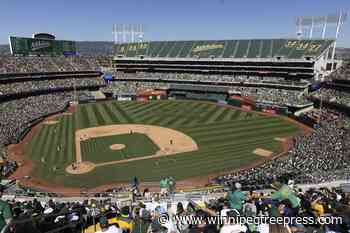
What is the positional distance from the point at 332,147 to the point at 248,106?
95.1 feet

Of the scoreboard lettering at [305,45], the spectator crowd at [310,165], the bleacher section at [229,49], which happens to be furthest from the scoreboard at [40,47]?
the spectator crowd at [310,165]

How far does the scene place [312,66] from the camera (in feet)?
197

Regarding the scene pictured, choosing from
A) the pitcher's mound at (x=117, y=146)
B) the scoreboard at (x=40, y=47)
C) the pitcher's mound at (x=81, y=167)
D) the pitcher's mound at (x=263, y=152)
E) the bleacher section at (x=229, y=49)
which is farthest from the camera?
the scoreboard at (x=40, y=47)

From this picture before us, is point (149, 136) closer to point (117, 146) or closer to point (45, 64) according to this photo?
point (117, 146)

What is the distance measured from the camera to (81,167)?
29469mm

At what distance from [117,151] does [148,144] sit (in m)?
4.51

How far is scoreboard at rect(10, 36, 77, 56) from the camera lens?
68.1 meters

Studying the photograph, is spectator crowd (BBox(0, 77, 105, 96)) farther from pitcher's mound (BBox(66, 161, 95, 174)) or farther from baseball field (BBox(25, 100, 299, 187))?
pitcher's mound (BBox(66, 161, 95, 174))

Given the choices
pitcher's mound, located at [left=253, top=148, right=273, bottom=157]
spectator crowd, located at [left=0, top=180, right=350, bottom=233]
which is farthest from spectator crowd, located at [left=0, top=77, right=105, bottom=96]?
spectator crowd, located at [left=0, top=180, right=350, bottom=233]

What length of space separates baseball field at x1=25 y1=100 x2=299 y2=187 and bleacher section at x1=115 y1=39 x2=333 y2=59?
2247 cm

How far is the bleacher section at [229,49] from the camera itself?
6388 cm

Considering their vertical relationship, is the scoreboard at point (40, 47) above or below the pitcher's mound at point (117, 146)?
above

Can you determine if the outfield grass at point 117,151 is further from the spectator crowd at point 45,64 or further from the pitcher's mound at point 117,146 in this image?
the spectator crowd at point 45,64

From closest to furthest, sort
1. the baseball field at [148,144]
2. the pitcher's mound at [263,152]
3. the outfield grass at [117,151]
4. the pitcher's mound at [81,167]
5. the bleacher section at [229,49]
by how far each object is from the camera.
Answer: the baseball field at [148,144] → the pitcher's mound at [81,167] → the pitcher's mound at [263,152] → the outfield grass at [117,151] → the bleacher section at [229,49]
